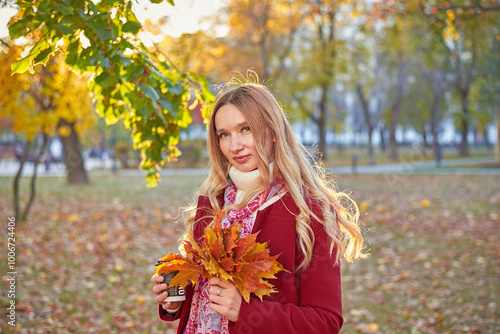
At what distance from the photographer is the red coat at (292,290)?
71.8 inches

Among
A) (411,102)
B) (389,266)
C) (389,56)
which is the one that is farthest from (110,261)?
(411,102)

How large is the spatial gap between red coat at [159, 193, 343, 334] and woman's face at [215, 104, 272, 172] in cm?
26

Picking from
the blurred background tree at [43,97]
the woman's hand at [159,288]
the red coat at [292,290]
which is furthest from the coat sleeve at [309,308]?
the blurred background tree at [43,97]

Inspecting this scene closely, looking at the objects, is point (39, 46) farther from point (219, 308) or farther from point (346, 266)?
point (346, 266)

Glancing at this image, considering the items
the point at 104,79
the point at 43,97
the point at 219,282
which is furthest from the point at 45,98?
the point at 219,282

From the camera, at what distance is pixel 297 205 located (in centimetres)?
202

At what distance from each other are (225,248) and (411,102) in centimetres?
4320

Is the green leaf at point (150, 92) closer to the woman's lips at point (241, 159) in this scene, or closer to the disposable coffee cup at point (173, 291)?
the woman's lips at point (241, 159)

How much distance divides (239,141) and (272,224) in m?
0.44

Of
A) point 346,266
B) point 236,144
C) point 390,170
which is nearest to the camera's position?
point 236,144

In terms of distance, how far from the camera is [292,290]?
1959 millimetres

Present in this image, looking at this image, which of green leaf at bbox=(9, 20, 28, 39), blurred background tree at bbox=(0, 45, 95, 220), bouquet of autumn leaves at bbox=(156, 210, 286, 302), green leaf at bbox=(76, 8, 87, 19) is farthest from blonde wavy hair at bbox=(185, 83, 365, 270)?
blurred background tree at bbox=(0, 45, 95, 220)

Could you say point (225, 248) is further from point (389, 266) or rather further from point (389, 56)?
point (389, 56)

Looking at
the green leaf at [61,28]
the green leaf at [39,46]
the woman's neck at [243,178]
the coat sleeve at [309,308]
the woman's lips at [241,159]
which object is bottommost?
the coat sleeve at [309,308]
